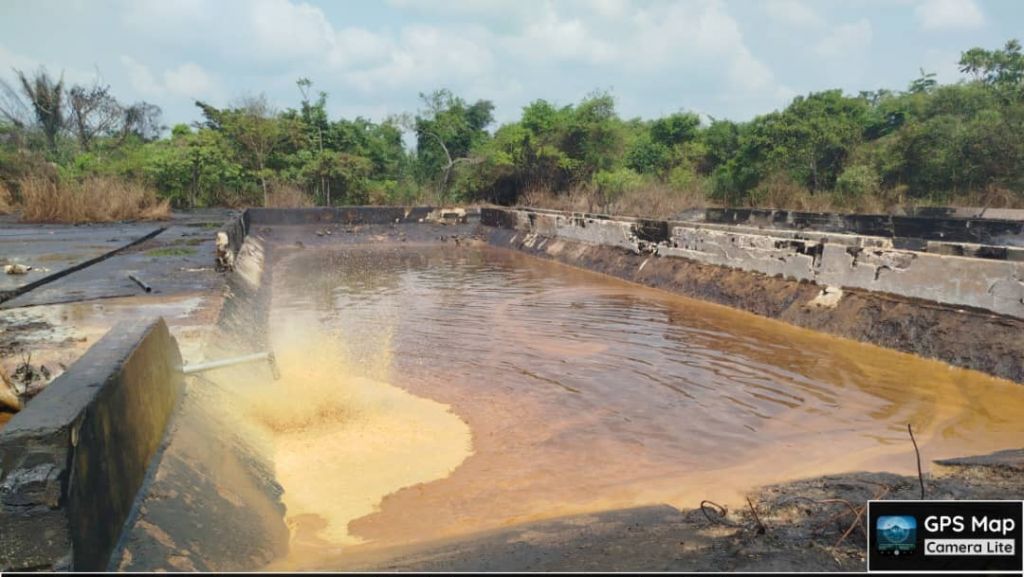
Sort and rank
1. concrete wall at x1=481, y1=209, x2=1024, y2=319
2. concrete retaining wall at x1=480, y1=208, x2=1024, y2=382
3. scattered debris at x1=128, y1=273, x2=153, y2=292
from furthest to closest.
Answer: scattered debris at x1=128, y1=273, x2=153, y2=292 → concrete wall at x1=481, y1=209, x2=1024, y2=319 → concrete retaining wall at x1=480, y1=208, x2=1024, y2=382

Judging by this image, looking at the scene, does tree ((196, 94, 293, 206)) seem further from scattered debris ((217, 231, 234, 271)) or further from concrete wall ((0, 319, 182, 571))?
concrete wall ((0, 319, 182, 571))

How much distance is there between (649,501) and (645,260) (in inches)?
366

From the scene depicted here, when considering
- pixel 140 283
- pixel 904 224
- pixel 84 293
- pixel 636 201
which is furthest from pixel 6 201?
pixel 904 224

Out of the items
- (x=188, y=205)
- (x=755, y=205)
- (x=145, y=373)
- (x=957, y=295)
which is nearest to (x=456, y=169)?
(x=188, y=205)

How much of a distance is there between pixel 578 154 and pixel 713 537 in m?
A: 21.7

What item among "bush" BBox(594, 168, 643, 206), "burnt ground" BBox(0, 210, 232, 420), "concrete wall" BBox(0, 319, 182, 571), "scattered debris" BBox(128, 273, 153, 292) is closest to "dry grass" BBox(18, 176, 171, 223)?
"burnt ground" BBox(0, 210, 232, 420)

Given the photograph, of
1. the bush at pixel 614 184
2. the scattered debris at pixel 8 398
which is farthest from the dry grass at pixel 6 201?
the scattered debris at pixel 8 398

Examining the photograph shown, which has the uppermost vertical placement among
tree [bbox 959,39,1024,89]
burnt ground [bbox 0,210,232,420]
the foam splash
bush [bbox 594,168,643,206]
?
tree [bbox 959,39,1024,89]

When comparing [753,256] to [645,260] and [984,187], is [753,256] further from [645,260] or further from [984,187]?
[984,187]

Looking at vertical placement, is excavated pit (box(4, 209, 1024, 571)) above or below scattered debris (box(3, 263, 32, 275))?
below

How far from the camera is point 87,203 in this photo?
17.8m

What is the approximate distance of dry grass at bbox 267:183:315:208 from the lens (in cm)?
2292

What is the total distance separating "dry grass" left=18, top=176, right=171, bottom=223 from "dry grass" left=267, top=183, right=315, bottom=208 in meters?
3.95

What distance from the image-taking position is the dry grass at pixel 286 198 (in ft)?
75.2
